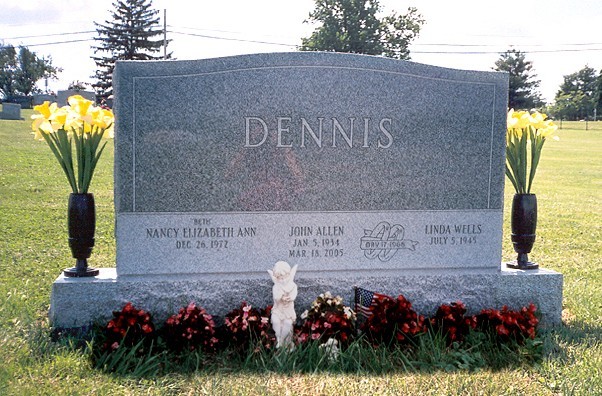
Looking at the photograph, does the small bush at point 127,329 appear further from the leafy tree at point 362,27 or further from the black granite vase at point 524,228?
the leafy tree at point 362,27

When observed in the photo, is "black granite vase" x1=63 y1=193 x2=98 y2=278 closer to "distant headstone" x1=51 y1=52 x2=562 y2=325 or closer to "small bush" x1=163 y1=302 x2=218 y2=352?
"distant headstone" x1=51 y1=52 x2=562 y2=325

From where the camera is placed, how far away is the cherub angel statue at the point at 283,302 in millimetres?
4258

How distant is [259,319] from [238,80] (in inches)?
68.7

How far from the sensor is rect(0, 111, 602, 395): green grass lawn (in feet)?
11.9

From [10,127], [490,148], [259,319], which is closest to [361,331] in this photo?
[259,319]

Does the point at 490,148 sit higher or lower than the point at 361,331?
higher

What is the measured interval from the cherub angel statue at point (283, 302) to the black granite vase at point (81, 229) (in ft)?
4.76

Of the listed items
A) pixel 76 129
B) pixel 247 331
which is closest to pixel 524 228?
pixel 247 331

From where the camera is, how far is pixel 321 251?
4.92m

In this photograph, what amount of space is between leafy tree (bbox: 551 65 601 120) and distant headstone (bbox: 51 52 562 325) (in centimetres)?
6474

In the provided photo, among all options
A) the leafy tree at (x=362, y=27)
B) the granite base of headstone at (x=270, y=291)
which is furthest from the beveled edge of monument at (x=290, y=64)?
the leafy tree at (x=362, y=27)

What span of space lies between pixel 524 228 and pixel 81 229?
11.6 ft

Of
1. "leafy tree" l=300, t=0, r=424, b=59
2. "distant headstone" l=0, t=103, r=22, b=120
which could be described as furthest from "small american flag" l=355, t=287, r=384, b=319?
"leafy tree" l=300, t=0, r=424, b=59

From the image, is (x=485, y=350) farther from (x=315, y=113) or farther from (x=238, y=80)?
(x=238, y=80)
